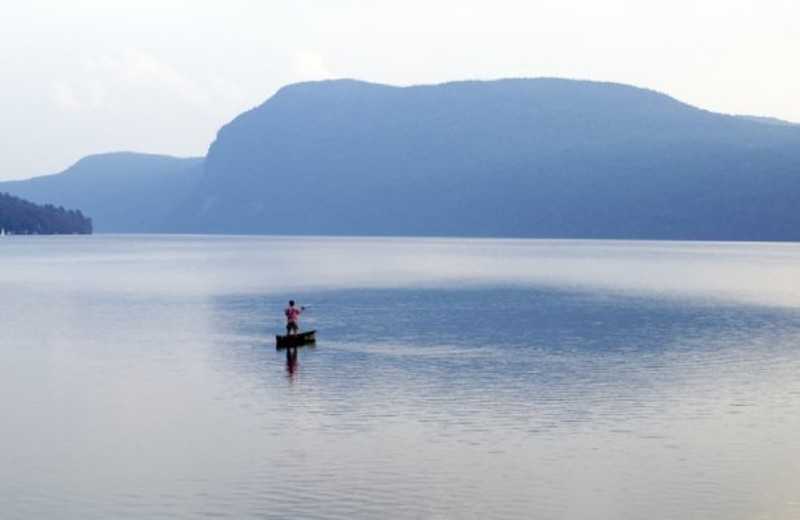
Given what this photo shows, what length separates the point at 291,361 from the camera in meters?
60.6

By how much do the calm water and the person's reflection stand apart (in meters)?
0.45

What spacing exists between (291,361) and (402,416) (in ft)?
62.6

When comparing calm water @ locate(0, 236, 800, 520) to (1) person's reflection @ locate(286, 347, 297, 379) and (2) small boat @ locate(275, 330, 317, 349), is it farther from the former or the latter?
(2) small boat @ locate(275, 330, 317, 349)

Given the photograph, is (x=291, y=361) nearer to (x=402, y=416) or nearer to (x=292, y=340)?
(x=292, y=340)

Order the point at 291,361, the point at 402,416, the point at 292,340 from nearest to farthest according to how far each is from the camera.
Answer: the point at 402,416
the point at 291,361
the point at 292,340

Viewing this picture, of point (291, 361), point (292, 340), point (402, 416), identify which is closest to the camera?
point (402, 416)

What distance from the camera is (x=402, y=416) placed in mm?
42438

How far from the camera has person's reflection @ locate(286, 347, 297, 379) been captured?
183ft

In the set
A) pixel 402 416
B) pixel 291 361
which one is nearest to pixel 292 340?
pixel 291 361

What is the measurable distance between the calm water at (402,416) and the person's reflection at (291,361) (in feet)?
1.49

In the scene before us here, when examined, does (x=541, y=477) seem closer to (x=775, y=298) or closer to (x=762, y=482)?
(x=762, y=482)

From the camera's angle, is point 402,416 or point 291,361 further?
point 291,361

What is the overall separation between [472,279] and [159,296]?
52.0 meters

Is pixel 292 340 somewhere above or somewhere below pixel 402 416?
above
